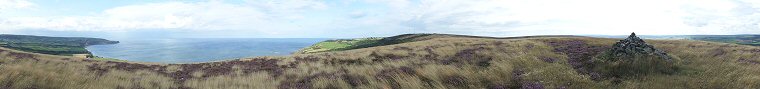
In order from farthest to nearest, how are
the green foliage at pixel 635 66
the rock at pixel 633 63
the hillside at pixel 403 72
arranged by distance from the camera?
the rock at pixel 633 63 → the green foliage at pixel 635 66 → the hillside at pixel 403 72

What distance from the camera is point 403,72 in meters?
25.4

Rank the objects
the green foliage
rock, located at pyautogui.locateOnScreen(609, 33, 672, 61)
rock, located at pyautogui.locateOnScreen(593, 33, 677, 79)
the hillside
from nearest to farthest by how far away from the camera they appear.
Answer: the hillside → the green foliage → rock, located at pyautogui.locateOnScreen(593, 33, 677, 79) → rock, located at pyautogui.locateOnScreen(609, 33, 672, 61)

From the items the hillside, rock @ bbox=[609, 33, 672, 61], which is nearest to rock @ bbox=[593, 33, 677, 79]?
rock @ bbox=[609, 33, 672, 61]

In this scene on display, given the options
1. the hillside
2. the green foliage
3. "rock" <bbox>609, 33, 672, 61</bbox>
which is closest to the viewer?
the hillside

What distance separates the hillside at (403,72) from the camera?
70.0ft

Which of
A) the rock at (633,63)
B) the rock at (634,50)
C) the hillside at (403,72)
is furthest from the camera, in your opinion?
the rock at (634,50)

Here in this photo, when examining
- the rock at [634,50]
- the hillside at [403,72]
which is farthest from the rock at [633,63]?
the hillside at [403,72]

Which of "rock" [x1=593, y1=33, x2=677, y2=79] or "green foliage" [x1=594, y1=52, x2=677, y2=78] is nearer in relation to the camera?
"green foliage" [x1=594, y1=52, x2=677, y2=78]

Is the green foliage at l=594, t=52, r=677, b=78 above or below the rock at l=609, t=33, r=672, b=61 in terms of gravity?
below

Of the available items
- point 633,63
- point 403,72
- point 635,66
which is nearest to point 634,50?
point 633,63

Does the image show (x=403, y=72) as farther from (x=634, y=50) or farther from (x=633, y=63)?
(x=634, y=50)

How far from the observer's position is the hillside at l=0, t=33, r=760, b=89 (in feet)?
70.0

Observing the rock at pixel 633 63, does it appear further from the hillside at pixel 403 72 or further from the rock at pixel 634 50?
the hillside at pixel 403 72

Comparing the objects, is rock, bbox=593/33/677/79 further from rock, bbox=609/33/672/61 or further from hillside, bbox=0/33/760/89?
hillside, bbox=0/33/760/89
